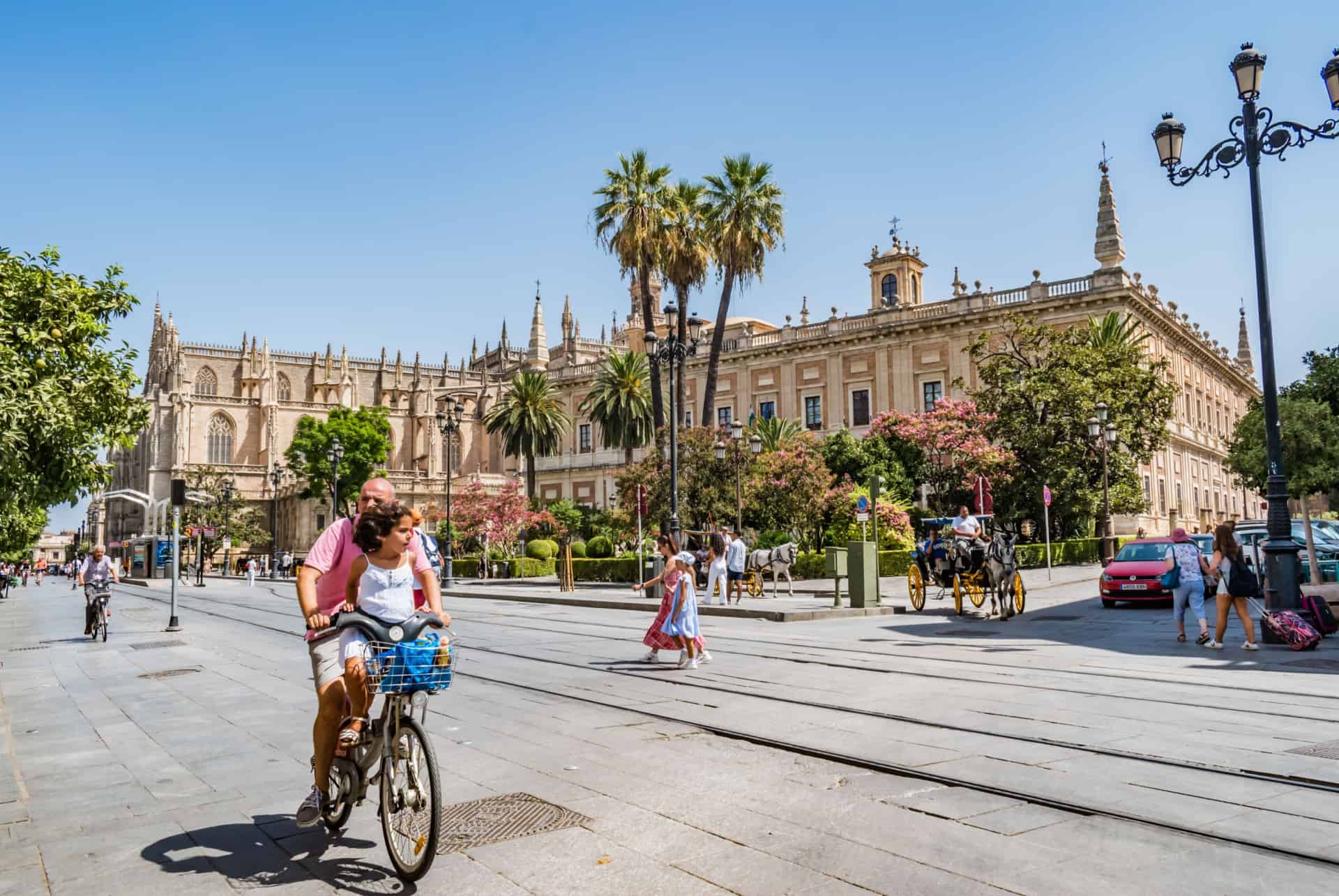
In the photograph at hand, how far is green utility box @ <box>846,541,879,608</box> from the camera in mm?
18812

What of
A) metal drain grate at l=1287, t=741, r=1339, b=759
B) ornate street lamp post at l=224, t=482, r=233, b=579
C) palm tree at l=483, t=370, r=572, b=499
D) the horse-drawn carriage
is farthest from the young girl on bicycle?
ornate street lamp post at l=224, t=482, r=233, b=579

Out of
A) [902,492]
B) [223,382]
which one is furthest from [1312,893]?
[223,382]

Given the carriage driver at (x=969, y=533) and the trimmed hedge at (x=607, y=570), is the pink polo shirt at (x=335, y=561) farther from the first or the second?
the trimmed hedge at (x=607, y=570)

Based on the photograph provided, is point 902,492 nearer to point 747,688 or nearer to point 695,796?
point 747,688

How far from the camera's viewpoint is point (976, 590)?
57.3ft

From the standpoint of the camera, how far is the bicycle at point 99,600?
16047mm

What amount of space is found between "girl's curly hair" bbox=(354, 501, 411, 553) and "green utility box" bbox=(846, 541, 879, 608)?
602 inches

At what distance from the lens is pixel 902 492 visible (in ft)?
128

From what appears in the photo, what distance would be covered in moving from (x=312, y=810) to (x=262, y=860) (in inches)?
11.3

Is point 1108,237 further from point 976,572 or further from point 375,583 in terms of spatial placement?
point 375,583

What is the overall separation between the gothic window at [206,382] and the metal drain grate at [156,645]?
79628 millimetres

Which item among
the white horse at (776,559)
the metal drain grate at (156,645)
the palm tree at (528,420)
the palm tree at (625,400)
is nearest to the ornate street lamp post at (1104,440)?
the white horse at (776,559)

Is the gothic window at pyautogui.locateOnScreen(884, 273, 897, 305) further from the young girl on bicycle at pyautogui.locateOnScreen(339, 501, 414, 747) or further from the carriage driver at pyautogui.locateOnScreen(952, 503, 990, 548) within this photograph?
the young girl on bicycle at pyautogui.locateOnScreen(339, 501, 414, 747)

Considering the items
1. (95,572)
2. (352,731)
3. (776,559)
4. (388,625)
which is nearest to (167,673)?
(95,572)
